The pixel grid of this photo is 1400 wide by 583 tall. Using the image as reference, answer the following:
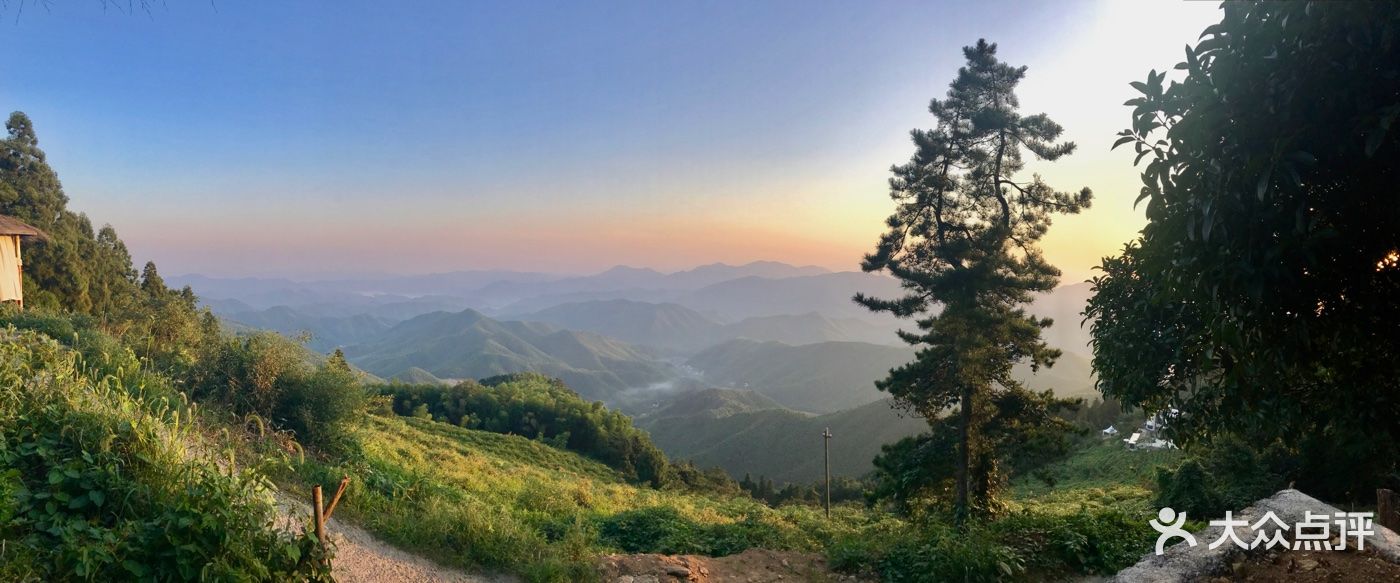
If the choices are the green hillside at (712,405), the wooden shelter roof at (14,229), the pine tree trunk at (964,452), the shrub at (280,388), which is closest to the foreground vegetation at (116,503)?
the shrub at (280,388)

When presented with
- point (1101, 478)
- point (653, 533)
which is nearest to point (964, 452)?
point (653, 533)

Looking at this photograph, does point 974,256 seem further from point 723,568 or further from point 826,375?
point 826,375

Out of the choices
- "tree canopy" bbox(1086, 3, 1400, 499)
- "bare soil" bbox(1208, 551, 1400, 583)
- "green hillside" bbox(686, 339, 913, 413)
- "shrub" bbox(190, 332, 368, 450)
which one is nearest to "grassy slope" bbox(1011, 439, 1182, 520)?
"bare soil" bbox(1208, 551, 1400, 583)

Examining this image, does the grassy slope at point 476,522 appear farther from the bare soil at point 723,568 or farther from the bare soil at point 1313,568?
the bare soil at point 1313,568

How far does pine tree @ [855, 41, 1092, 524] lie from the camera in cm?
1160

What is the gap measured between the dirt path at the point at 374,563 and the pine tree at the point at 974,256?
9.14 m

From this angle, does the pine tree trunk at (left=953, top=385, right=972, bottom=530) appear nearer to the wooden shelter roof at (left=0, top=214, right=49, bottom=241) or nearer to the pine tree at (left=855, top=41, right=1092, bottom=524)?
the pine tree at (left=855, top=41, right=1092, bottom=524)

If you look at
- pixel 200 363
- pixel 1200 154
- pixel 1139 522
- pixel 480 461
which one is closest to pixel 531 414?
pixel 480 461

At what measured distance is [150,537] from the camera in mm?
4004

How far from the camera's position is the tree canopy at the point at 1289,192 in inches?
107

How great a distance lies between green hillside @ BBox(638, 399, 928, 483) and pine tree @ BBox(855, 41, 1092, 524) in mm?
53337

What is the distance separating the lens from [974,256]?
11656 mm

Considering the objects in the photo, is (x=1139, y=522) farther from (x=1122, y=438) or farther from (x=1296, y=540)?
(x=1122, y=438)

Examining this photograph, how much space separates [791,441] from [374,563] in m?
77.4
